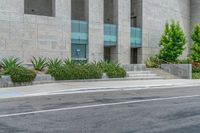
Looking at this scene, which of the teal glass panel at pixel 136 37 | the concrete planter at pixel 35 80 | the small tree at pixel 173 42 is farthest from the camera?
the teal glass panel at pixel 136 37

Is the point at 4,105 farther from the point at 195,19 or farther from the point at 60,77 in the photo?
the point at 195,19

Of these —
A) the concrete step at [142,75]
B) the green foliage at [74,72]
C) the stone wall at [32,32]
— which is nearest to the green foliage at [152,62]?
the concrete step at [142,75]

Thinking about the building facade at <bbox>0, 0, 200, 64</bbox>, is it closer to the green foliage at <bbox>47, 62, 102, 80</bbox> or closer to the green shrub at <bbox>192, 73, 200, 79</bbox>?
the green foliage at <bbox>47, 62, 102, 80</bbox>

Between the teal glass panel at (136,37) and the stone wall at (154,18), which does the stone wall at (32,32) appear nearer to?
the teal glass panel at (136,37)

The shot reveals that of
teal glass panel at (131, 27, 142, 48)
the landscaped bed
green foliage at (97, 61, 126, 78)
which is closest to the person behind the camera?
the landscaped bed

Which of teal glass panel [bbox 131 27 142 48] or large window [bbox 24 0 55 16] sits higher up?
large window [bbox 24 0 55 16]

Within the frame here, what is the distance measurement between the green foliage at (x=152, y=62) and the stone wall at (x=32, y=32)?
9.49m

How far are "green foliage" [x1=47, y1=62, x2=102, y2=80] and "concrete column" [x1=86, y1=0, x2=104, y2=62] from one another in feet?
15.3

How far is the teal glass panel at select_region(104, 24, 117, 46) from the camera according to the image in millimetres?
28172

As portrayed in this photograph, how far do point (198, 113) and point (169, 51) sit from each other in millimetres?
21513

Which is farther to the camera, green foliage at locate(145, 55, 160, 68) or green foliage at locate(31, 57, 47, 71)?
green foliage at locate(145, 55, 160, 68)

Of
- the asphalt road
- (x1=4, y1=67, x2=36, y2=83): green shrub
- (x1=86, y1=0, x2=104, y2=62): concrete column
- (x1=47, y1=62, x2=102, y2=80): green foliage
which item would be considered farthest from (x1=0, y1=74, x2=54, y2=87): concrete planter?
(x1=86, y1=0, x2=104, y2=62): concrete column

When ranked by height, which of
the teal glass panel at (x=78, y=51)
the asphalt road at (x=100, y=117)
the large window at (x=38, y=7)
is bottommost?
the asphalt road at (x=100, y=117)

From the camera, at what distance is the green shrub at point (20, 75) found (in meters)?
17.6
